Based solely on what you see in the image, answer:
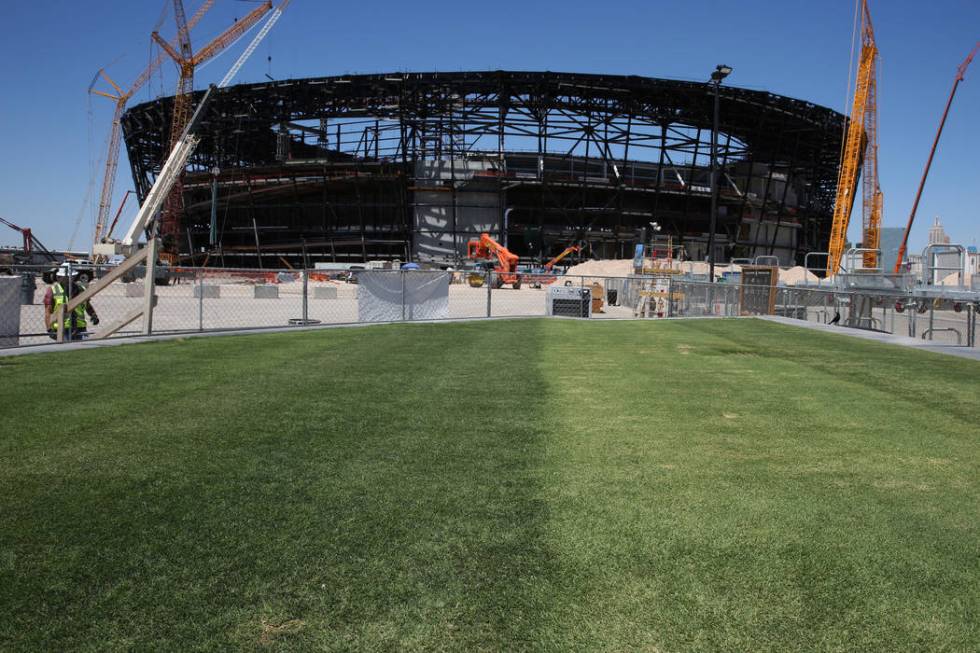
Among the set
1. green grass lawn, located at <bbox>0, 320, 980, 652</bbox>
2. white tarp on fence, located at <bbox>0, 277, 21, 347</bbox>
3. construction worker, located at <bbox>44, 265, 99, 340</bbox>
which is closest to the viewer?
green grass lawn, located at <bbox>0, 320, 980, 652</bbox>

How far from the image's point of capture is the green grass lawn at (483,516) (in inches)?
120

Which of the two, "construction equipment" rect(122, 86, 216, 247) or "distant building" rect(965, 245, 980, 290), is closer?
"distant building" rect(965, 245, 980, 290)

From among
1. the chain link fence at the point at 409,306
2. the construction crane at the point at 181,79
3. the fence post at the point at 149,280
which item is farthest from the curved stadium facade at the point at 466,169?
the fence post at the point at 149,280

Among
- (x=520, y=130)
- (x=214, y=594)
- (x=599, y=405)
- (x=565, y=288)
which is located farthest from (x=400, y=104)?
(x=214, y=594)

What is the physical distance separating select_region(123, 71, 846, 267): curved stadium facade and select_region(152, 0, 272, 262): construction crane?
132 cm

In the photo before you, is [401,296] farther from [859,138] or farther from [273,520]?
[859,138]

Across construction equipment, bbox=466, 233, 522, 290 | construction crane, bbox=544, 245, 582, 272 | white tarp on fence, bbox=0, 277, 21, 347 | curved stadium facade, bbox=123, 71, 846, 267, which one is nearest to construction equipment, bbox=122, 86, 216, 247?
curved stadium facade, bbox=123, 71, 846, 267

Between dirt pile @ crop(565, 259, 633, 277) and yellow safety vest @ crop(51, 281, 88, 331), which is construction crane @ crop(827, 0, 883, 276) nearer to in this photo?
dirt pile @ crop(565, 259, 633, 277)

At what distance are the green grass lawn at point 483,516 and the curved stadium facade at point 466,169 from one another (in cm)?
5995

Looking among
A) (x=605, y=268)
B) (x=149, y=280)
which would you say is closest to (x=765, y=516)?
(x=149, y=280)

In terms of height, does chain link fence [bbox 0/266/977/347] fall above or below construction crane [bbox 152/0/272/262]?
below

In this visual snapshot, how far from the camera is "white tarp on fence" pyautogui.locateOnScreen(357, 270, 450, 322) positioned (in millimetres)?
20094

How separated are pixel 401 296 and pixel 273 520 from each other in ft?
53.9

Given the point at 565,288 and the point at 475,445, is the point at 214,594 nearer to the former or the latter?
the point at 475,445
